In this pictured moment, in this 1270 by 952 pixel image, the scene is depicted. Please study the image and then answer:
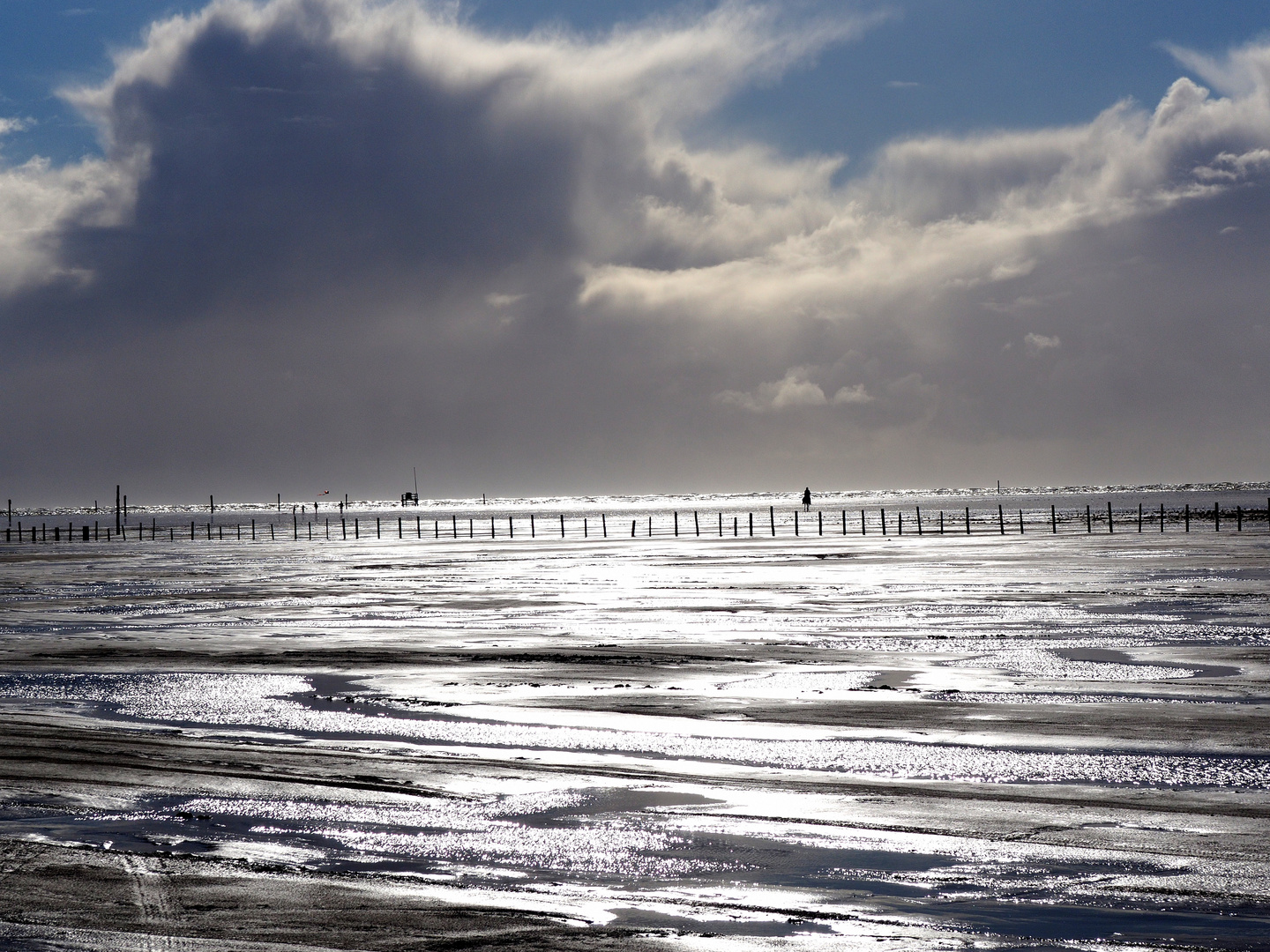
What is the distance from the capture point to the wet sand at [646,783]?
593 cm

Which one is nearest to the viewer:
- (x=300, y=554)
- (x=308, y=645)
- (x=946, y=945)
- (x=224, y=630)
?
(x=946, y=945)

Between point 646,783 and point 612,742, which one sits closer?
point 646,783

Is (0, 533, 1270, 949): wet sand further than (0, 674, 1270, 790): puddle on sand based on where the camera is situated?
No

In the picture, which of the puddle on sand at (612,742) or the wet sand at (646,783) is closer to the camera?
the wet sand at (646,783)

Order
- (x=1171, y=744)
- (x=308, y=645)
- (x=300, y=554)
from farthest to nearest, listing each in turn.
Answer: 1. (x=300, y=554)
2. (x=308, y=645)
3. (x=1171, y=744)

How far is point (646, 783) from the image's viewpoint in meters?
9.04

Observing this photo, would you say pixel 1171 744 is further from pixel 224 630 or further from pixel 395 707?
pixel 224 630

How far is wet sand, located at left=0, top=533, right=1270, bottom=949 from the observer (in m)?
5.93

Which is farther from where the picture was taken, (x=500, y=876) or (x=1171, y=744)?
(x=1171, y=744)

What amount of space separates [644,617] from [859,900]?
55.7 ft

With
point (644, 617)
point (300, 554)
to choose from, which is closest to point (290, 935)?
point (644, 617)

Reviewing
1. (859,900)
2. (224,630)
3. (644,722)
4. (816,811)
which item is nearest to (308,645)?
(224,630)

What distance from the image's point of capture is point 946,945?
5.47 metres

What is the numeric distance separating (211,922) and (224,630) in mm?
17254
